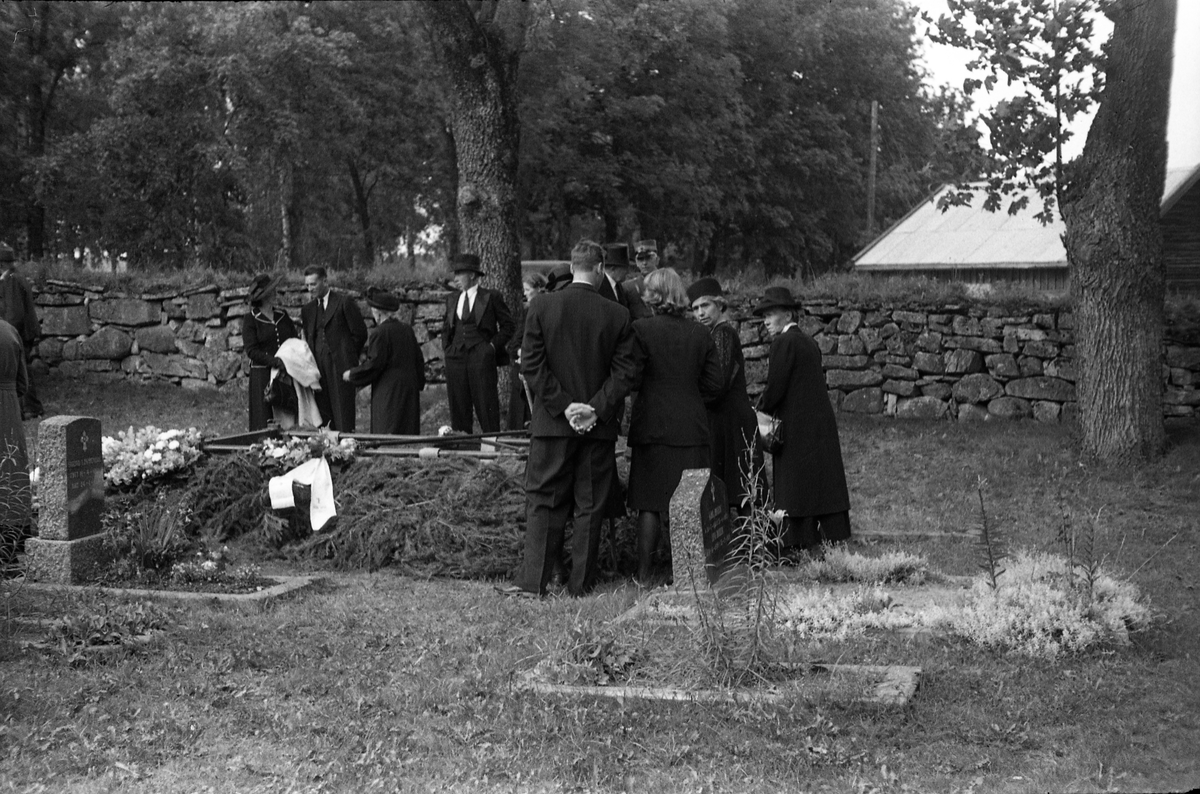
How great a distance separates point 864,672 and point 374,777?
205 centimetres

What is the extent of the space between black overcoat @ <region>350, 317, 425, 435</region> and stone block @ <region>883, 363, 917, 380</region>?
6335mm

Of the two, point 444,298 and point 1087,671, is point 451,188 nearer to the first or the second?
point 444,298

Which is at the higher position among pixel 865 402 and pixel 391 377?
pixel 391 377

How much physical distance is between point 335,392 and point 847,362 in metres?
6.33

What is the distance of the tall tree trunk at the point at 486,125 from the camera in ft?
45.0

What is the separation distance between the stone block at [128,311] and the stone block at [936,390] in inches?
416

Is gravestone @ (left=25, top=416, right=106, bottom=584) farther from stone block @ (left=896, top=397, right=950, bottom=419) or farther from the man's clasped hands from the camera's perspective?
stone block @ (left=896, top=397, right=950, bottom=419)

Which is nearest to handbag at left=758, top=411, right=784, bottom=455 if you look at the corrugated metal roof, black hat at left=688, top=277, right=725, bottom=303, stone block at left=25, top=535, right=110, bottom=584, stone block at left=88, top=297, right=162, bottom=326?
black hat at left=688, top=277, right=725, bottom=303

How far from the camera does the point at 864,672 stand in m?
5.29

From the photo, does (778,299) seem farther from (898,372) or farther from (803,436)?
(898,372)

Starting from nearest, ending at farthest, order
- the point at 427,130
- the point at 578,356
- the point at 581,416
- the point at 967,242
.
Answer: the point at 581,416, the point at 578,356, the point at 427,130, the point at 967,242

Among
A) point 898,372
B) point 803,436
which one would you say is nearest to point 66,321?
point 898,372

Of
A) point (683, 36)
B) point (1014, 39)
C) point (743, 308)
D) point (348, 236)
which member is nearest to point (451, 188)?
point (348, 236)

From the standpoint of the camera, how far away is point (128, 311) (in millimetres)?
18078
